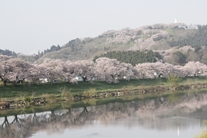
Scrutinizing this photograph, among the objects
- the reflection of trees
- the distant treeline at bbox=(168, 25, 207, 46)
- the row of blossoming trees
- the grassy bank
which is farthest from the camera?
the distant treeline at bbox=(168, 25, 207, 46)

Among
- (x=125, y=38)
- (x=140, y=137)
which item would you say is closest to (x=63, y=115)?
(x=140, y=137)

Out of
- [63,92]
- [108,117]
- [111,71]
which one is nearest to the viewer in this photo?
[108,117]

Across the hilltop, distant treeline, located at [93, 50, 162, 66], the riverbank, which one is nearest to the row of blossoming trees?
the riverbank

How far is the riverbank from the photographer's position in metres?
38.6

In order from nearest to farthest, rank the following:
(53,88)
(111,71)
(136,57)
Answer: (53,88), (111,71), (136,57)

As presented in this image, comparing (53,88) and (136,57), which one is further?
(136,57)

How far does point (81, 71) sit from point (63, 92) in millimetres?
12700

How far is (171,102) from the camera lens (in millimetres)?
41000

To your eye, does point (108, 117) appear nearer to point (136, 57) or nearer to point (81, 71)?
point (81, 71)

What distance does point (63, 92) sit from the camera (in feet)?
140

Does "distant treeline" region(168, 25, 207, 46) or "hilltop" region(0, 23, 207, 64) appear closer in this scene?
"hilltop" region(0, 23, 207, 64)

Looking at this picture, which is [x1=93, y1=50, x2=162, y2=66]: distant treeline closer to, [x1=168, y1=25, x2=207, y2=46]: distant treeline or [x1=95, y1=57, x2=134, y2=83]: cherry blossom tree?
[x1=95, y1=57, x2=134, y2=83]: cherry blossom tree

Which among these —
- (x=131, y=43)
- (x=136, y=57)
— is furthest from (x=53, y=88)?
(x=131, y=43)

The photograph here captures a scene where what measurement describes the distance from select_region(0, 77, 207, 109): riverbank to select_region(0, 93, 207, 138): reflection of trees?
492cm
